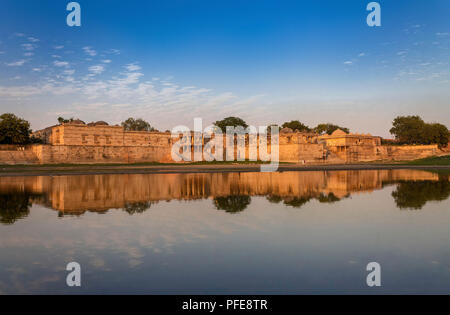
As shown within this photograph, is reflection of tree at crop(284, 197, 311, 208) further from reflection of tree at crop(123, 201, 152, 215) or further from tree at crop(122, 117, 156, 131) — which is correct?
tree at crop(122, 117, 156, 131)

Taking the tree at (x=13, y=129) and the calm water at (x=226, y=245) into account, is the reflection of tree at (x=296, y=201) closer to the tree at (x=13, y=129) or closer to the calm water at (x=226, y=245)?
the calm water at (x=226, y=245)

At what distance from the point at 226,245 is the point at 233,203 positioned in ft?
21.2

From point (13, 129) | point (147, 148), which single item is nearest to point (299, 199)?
point (147, 148)

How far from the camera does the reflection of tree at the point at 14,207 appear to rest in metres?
11.1

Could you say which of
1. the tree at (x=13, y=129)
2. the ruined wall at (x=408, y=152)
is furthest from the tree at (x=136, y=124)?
the ruined wall at (x=408, y=152)

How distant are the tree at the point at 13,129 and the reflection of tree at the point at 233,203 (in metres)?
45.3

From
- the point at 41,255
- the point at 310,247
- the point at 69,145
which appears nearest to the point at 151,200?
the point at 41,255

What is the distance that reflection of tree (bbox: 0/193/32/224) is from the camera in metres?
11.1

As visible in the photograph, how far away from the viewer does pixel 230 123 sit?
314ft

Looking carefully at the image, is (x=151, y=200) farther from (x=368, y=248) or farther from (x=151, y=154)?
(x=151, y=154)

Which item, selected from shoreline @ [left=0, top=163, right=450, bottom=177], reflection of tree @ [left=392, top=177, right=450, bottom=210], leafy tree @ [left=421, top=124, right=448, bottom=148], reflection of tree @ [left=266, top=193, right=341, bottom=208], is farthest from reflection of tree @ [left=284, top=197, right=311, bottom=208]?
leafy tree @ [left=421, top=124, right=448, bottom=148]

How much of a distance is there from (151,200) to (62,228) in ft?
18.2
